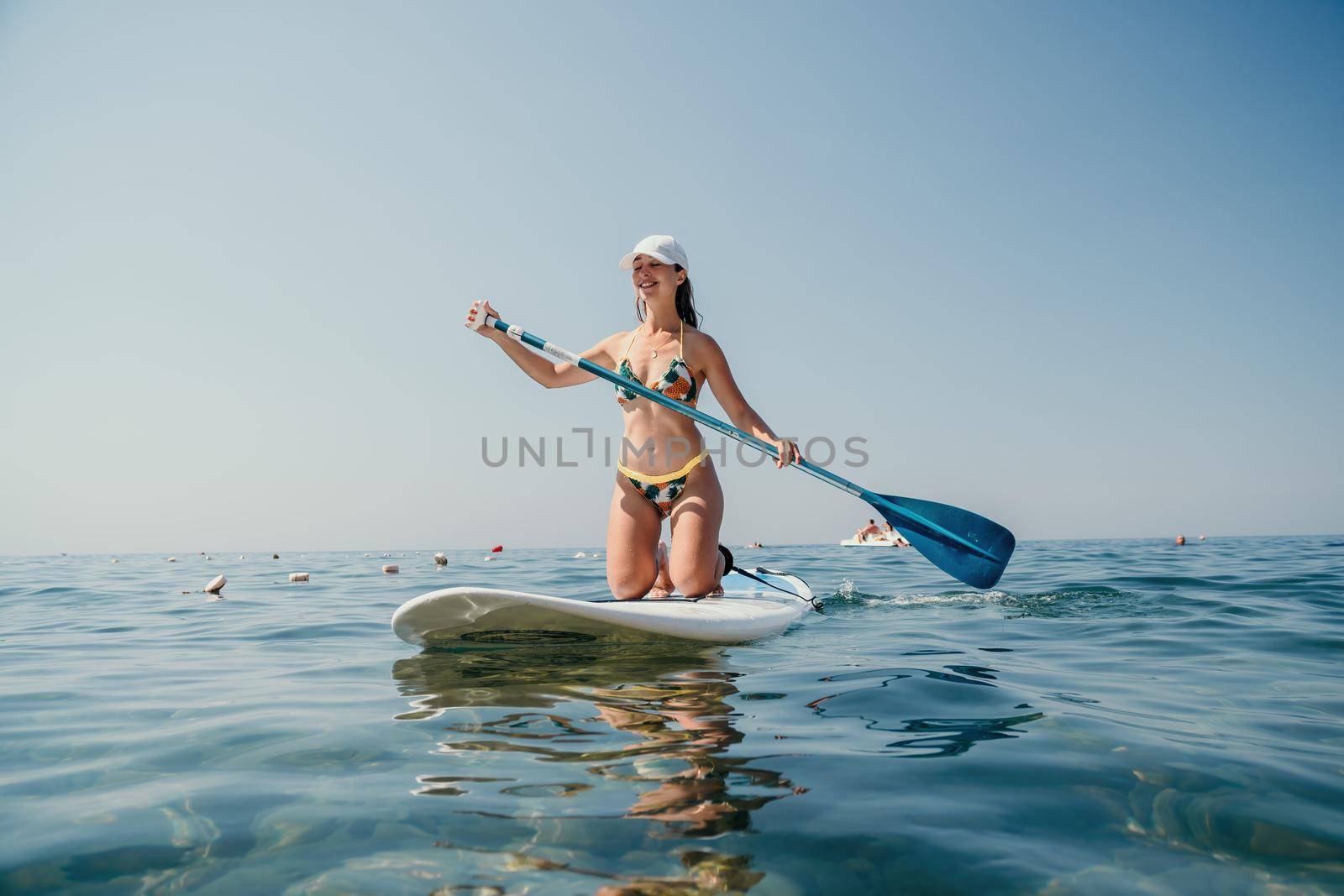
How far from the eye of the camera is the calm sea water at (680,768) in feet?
5.22

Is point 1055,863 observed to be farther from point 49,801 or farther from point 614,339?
point 614,339

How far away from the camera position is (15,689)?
11.5 feet

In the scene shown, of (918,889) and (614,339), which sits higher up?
(614,339)

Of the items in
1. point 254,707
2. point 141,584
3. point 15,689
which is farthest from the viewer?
point 141,584

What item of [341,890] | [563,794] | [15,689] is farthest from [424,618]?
[341,890]

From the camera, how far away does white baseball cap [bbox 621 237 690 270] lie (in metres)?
4.97

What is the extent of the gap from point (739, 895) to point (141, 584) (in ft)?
39.3

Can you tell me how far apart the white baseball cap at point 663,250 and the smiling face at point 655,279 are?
0.04 meters

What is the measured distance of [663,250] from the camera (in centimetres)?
500

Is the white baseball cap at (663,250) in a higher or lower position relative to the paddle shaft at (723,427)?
higher

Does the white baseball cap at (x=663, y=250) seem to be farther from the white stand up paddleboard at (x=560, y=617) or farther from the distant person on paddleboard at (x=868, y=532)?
the distant person on paddleboard at (x=868, y=532)

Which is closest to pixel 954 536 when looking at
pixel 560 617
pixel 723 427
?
pixel 723 427

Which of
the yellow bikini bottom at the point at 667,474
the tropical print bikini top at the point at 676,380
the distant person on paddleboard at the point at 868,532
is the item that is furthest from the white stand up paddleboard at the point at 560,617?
the distant person on paddleboard at the point at 868,532

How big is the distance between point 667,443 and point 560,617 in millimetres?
1588
